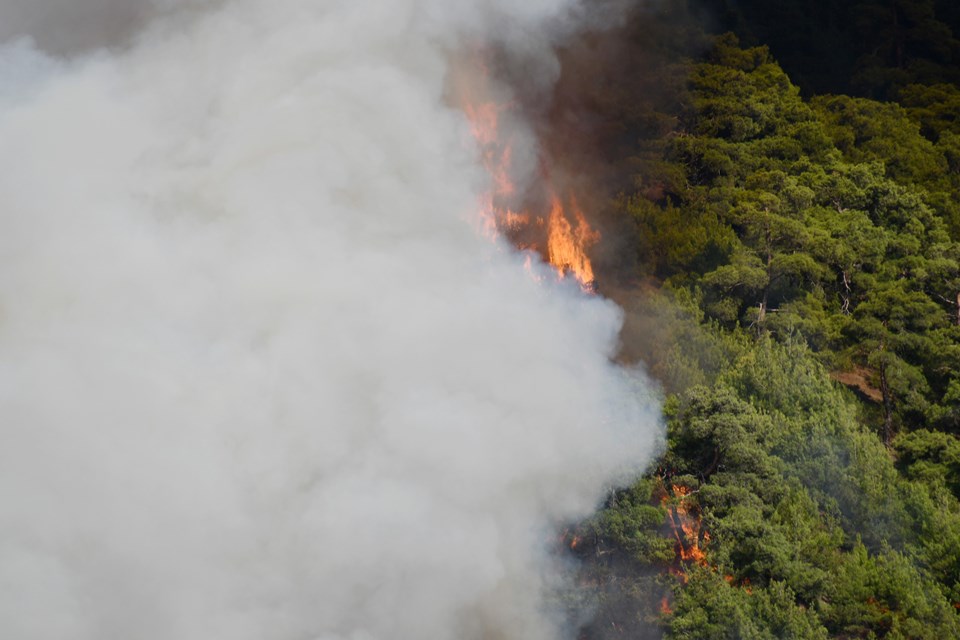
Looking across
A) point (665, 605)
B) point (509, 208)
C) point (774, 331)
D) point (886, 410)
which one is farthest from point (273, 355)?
point (886, 410)

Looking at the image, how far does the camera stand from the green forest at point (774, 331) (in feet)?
80.5

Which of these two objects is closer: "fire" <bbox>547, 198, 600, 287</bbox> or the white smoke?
the white smoke

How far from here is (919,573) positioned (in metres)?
25.2

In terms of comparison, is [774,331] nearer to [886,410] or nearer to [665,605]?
[886,410]

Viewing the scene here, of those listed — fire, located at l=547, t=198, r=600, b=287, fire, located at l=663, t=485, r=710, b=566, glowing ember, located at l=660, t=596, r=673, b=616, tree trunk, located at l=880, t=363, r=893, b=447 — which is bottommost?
glowing ember, located at l=660, t=596, r=673, b=616

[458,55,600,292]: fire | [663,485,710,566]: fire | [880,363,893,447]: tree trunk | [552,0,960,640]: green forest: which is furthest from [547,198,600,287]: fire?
[880,363,893,447]: tree trunk

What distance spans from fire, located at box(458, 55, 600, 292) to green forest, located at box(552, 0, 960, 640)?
45.7 inches

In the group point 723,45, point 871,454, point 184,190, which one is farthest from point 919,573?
point 723,45

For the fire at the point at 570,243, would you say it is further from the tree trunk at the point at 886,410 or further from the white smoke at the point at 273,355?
the tree trunk at the point at 886,410

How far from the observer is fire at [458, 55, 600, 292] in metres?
29.9

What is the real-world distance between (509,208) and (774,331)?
276 inches

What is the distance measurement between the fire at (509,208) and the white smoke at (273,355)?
982 mm

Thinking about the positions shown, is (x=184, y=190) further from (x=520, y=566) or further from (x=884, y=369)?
(x=884, y=369)

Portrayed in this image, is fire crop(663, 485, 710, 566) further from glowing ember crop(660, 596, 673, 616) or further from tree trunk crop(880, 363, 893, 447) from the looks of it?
tree trunk crop(880, 363, 893, 447)
